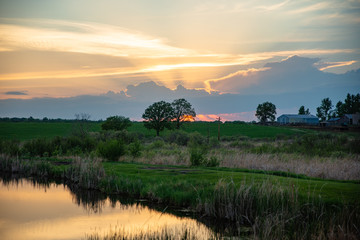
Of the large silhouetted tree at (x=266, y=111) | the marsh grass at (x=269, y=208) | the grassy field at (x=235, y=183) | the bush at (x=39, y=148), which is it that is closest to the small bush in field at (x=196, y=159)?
the grassy field at (x=235, y=183)

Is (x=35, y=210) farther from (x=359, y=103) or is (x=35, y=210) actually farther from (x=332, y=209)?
(x=359, y=103)

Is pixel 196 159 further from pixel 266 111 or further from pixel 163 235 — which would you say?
pixel 266 111

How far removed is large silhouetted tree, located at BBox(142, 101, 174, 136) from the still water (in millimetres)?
67259

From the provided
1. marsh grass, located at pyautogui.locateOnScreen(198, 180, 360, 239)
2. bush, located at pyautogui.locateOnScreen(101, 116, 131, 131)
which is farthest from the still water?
bush, located at pyautogui.locateOnScreen(101, 116, 131, 131)

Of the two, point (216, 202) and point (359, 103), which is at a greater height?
point (359, 103)

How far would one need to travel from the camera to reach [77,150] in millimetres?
33938

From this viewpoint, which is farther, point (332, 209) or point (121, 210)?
point (121, 210)

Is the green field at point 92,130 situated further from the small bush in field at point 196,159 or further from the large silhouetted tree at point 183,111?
the small bush in field at point 196,159

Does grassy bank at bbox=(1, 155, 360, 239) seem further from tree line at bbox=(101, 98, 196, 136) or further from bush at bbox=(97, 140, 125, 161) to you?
tree line at bbox=(101, 98, 196, 136)

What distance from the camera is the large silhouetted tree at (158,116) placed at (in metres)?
88.0

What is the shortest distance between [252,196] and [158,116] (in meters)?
76.9

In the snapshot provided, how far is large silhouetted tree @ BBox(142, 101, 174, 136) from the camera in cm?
8803

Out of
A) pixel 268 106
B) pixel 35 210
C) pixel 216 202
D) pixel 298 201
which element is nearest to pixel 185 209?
pixel 216 202

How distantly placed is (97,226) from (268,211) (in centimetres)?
695
